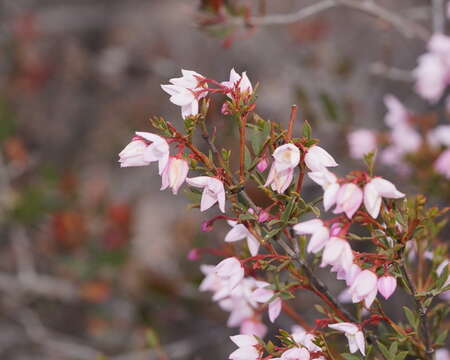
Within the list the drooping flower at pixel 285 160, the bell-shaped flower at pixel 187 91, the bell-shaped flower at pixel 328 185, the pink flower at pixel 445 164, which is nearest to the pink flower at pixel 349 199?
the bell-shaped flower at pixel 328 185

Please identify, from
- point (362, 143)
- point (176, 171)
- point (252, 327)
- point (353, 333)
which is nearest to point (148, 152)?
point (176, 171)

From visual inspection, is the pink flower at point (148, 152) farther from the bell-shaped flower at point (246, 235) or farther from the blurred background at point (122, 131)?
the blurred background at point (122, 131)

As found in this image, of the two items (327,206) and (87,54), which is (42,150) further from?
(327,206)

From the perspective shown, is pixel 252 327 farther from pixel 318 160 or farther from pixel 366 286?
pixel 318 160

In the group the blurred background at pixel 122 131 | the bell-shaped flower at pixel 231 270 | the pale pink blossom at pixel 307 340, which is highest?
the bell-shaped flower at pixel 231 270

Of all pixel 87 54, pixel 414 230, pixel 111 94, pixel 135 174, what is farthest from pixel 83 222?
pixel 414 230
